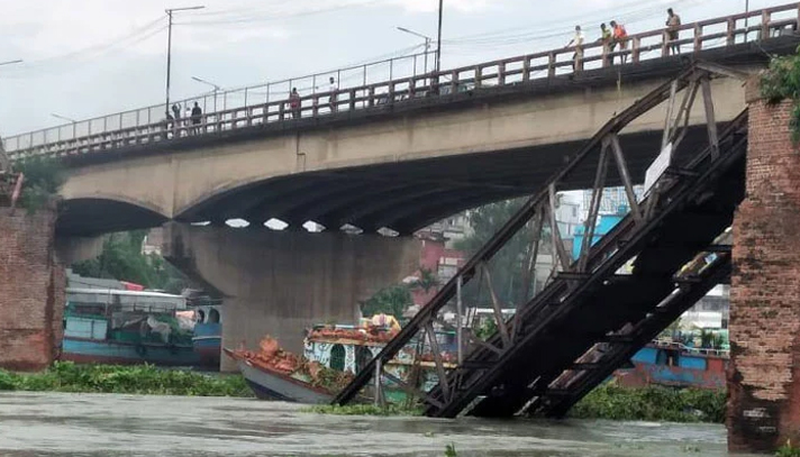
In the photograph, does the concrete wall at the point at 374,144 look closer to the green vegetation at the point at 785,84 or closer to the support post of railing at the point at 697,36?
the support post of railing at the point at 697,36

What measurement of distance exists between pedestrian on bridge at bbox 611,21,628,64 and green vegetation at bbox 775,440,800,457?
24994 millimetres

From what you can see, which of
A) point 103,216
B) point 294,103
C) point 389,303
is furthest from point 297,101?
point 389,303

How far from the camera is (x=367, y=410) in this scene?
34656 mm

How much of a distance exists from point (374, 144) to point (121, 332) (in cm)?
3136

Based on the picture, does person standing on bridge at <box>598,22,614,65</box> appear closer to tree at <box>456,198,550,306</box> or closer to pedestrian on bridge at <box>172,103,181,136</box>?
pedestrian on bridge at <box>172,103,181,136</box>

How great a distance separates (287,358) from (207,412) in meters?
11.2

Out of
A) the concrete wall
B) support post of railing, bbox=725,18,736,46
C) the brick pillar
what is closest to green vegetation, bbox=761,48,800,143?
Result: the brick pillar

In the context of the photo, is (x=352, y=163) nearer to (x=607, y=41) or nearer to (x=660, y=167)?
(x=607, y=41)

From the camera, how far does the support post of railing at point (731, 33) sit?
4300cm

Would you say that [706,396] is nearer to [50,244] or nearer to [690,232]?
[690,232]

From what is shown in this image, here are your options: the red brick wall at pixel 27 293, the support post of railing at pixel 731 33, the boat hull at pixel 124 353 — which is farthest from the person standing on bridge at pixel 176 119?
the support post of railing at pixel 731 33

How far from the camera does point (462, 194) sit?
67875 mm

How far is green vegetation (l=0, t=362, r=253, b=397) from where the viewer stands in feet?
136

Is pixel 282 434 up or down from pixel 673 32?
down
